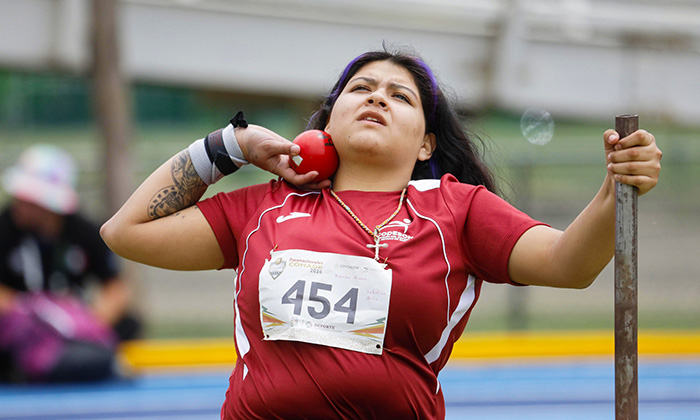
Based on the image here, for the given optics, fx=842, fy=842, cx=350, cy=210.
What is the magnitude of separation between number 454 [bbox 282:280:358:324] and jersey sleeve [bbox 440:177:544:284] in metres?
0.35

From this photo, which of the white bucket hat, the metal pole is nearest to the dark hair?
the metal pole

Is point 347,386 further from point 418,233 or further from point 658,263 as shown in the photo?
point 658,263

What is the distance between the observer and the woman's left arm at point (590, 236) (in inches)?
78.5

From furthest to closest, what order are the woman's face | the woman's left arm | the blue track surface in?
the blue track surface
the woman's face
the woman's left arm

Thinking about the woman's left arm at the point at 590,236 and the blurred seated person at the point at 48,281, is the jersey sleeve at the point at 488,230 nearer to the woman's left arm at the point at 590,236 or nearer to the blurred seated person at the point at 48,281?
the woman's left arm at the point at 590,236

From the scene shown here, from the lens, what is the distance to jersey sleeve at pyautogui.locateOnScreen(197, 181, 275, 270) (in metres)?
2.38

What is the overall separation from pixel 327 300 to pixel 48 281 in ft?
14.3

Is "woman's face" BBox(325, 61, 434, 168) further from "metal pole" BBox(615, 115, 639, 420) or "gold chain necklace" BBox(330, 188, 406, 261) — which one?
"metal pole" BBox(615, 115, 639, 420)

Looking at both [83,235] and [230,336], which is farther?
[230,336]

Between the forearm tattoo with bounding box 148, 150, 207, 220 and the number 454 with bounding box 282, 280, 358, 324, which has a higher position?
the forearm tattoo with bounding box 148, 150, 207, 220

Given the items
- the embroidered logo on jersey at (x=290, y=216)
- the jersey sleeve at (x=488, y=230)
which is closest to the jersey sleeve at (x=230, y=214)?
the embroidered logo on jersey at (x=290, y=216)

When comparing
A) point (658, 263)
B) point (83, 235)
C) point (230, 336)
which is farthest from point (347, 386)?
point (658, 263)

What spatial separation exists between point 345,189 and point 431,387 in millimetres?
608

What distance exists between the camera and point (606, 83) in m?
8.08
